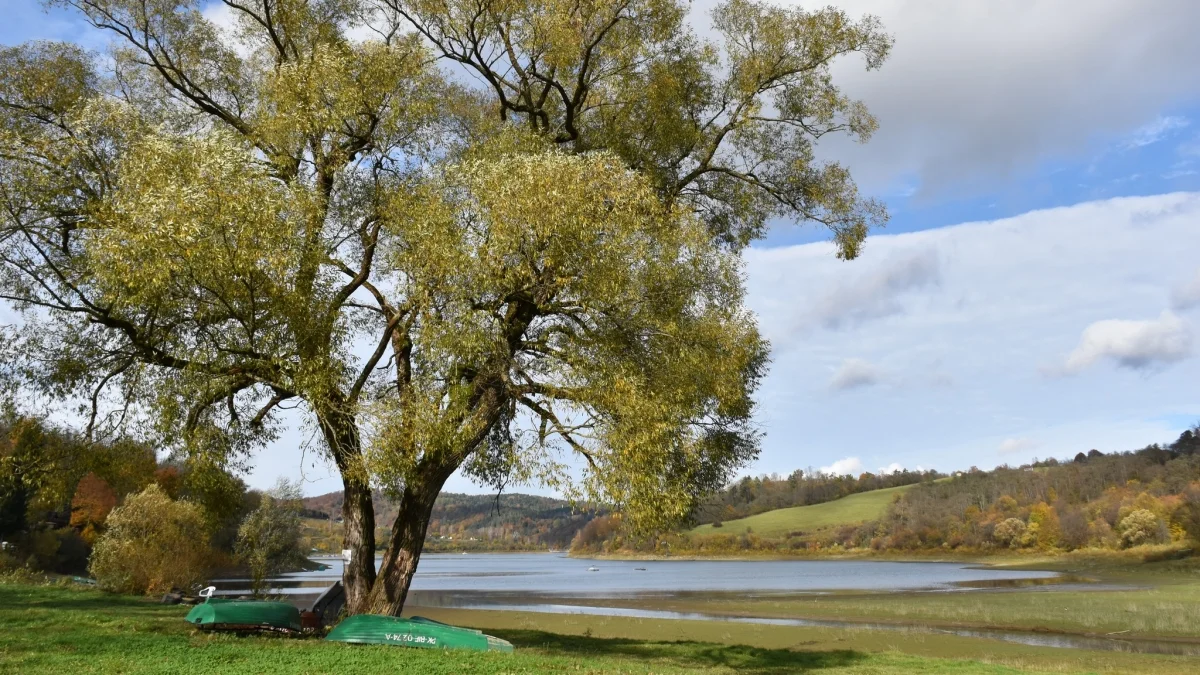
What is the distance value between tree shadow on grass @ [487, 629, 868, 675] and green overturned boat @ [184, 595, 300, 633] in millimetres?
4727

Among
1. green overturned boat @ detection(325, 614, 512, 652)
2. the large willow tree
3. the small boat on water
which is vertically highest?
the large willow tree

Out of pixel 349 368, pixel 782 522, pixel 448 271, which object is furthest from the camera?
pixel 782 522

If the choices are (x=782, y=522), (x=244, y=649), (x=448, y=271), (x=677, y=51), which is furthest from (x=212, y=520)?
(x=782, y=522)

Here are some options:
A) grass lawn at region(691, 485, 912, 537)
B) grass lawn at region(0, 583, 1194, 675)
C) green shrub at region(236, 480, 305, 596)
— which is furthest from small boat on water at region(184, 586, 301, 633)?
grass lawn at region(691, 485, 912, 537)

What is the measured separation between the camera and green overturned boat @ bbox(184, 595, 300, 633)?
14.3m

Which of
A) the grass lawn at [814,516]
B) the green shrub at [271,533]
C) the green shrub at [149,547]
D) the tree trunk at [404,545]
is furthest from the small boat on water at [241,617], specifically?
the grass lawn at [814,516]

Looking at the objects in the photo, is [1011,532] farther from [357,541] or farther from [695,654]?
[357,541]

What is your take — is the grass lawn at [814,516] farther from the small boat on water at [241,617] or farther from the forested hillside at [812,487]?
the small boat on water at [241,617]

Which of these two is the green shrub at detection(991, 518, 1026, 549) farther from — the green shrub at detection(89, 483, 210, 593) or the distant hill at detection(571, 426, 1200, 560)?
the green shrub at detection(89, 483, 210, 593)

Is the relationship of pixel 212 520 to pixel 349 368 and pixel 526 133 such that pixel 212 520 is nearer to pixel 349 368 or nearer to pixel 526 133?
pixel 349 368

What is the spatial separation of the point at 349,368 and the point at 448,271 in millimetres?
3747

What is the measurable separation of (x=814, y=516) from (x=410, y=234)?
151 meters

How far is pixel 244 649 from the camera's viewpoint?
480 inches

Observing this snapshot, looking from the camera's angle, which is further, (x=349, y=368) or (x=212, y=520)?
(x=212, y=520)
